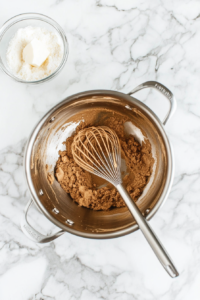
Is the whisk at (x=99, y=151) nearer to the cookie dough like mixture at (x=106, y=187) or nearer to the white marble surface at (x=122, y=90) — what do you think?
the cookie dough like mixture at (x=106, y=187)

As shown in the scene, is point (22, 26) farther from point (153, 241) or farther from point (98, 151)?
point (153, 241)

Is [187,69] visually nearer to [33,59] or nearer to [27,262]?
[33,59]

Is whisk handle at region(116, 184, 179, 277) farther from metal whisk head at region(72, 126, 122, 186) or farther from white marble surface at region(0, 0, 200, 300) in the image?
white marble surface at region(0, 0, 200, 300)

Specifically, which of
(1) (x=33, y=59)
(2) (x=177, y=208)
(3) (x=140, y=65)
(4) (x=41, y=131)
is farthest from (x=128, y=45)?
(2) (x=177, y=208)

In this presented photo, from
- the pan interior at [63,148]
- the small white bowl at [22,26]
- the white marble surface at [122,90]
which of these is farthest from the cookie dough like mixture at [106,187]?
the small white bowl at [22,26]

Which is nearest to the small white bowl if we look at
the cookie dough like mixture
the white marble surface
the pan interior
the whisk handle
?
the white marble surface

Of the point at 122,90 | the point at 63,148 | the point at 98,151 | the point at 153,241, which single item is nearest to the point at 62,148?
the point at 63,148
